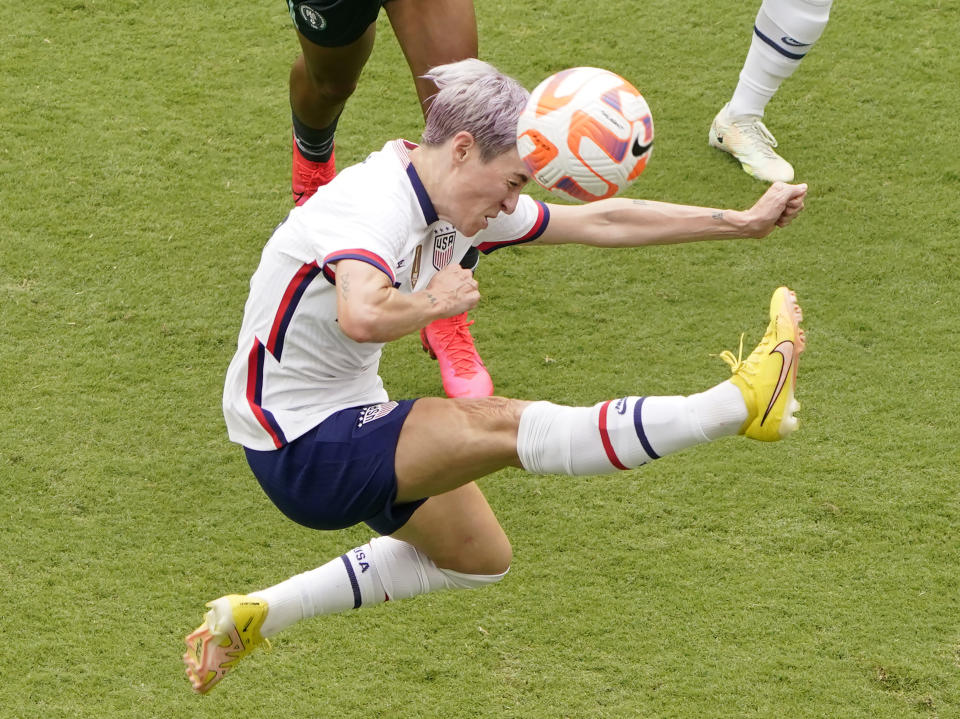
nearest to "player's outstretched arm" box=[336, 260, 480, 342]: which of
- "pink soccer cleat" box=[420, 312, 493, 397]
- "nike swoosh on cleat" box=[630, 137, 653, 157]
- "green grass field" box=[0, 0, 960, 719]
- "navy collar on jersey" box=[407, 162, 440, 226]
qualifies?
"navy collar on jersey" box=[407, 162, 440, 226]

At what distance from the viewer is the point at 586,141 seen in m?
2.93

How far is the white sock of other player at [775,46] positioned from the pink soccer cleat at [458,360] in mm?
1755

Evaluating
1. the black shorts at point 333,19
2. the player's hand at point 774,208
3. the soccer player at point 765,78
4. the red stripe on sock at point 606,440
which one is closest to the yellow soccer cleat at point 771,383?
the red stripe on sock at point 606,440

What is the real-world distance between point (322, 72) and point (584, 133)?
1703 mm

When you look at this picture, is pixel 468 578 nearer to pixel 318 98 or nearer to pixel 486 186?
pixel 486 186

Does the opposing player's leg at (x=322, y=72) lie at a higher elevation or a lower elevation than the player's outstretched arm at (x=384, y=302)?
lower

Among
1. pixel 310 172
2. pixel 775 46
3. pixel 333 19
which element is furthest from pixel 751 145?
pixel 333 19

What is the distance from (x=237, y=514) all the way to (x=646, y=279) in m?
1.81

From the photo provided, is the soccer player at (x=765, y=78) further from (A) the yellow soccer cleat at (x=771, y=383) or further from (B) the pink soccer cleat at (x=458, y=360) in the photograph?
(A) the yellow soccer cleat at (x=771, y=383)

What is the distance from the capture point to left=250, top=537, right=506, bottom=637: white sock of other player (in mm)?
3299

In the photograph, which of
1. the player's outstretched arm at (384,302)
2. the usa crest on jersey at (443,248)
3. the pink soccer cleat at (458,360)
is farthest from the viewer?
the pink soccer cleat at (458,360)

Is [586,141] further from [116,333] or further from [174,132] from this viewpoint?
[174,132]

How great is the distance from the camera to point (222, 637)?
3205 millimetres

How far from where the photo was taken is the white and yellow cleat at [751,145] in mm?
5215
